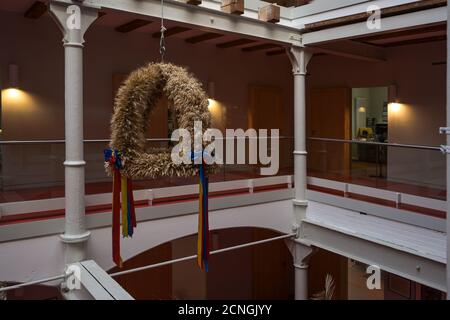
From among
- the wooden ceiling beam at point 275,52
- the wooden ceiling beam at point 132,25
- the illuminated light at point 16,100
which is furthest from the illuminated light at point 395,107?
the illuminated light at point 16,100

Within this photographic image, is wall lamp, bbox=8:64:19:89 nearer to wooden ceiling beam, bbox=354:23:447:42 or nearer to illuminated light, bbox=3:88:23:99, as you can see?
illuminated light, bbox=3:88:23:99

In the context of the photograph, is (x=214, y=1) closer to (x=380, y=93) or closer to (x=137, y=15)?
(x=137, y=15)

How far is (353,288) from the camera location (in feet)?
37.9

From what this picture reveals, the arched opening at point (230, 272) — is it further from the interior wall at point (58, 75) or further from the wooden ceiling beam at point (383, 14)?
the wooden ceiling beam at point (383, 14)

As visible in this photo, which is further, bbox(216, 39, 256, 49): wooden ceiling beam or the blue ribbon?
bbox(216, 39, 256, 49): wooden ceiling beam

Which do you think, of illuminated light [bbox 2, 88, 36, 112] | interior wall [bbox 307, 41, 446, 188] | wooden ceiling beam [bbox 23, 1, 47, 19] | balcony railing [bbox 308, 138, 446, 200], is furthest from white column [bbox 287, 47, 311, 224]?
illuminated light [bbox 2, 88, 36, 112]

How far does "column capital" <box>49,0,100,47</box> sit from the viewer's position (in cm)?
477

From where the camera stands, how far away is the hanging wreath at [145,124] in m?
3.07

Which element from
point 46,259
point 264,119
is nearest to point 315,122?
point 264,119

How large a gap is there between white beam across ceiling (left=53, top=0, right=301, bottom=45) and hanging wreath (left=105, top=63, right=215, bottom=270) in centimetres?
220

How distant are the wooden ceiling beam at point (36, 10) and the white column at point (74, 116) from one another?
75.8 inches

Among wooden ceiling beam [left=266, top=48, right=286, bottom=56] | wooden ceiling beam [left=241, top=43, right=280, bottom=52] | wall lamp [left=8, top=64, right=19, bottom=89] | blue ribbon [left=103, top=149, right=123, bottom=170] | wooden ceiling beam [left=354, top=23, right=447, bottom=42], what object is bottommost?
blue ribbon [left=103, top=149, right=123, bottom=170]

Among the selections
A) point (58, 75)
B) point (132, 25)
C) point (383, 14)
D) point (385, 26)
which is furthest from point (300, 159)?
point (58, 75)
